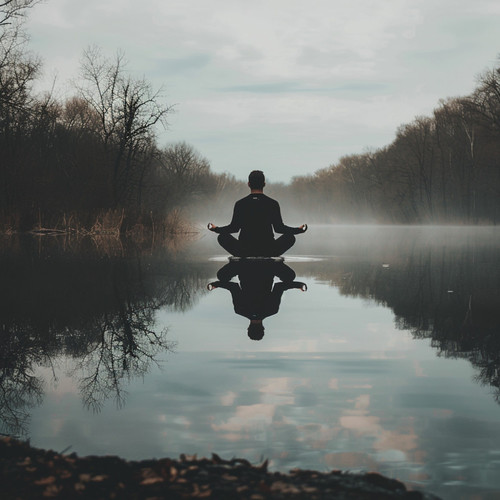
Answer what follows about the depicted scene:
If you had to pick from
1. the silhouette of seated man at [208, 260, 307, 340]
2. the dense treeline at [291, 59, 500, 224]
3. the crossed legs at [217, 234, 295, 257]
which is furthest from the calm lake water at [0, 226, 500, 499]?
the dense treeline at [291, 59, 500, 224]

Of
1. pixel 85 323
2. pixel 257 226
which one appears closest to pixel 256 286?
pixel 257 226

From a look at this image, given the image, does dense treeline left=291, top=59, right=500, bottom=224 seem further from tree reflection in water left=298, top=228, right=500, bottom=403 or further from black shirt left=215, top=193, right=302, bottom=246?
black shirt left=215, top=193, right=302, bottom=246

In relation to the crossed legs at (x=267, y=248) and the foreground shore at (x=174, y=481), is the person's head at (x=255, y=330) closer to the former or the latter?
the foreground shore at (x=174, y=481)

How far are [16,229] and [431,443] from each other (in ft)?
112

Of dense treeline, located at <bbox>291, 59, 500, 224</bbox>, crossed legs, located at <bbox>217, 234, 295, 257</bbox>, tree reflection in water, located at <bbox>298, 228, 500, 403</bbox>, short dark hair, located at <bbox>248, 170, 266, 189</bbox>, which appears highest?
dense treeline, located at <bbox>291, 59, 500, 224</bbox>

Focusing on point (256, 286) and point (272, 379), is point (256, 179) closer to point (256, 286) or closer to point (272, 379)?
point (256, 286)

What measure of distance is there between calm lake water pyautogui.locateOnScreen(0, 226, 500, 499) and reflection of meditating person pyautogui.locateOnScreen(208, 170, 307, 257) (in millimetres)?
2471

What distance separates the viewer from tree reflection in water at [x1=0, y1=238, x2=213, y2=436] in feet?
16.5

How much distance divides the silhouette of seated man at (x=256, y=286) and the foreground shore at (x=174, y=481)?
4.12 metres

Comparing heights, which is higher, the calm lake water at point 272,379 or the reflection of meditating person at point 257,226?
the reflection of meditating person at point 257,226

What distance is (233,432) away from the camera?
3.92m

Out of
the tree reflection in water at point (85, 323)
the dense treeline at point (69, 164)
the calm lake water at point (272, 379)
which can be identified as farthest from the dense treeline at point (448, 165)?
the calm lake water at point (272, 379)

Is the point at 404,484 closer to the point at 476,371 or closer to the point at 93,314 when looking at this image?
the point at 476,371

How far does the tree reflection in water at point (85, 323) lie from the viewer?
16.5ft
